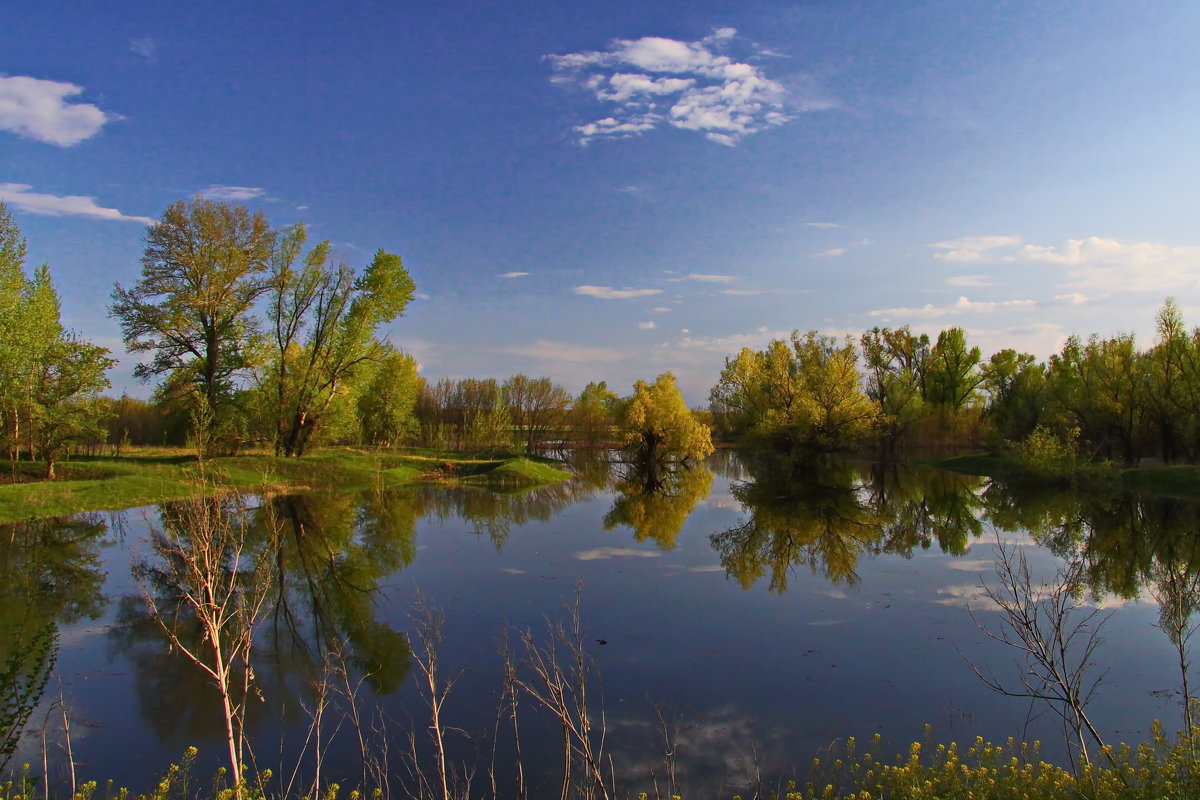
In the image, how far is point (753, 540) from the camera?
16.8 m

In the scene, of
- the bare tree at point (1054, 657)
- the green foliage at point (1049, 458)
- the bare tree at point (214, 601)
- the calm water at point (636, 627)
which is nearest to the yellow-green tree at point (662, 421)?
the green foliage at point (1049, 458)

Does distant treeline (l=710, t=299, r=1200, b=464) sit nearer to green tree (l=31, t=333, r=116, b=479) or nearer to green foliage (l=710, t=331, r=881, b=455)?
green foliage (l=710, t=331, r=881, b=455)

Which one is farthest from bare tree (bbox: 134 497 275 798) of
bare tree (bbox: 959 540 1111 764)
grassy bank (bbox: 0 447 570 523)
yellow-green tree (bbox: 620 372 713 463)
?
yellow-green tree (bbox: 620 372 713 463)

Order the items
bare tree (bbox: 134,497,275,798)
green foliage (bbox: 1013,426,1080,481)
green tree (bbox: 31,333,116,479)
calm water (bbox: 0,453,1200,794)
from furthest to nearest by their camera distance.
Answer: green foliage (bbox: 1013,426,1080,481), green tree (bbox: 31,333,116,479), calm water (bbox: 0,453,1200,794), bare tree (bbox: 134,497,275,798)

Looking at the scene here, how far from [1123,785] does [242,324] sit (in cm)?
3164

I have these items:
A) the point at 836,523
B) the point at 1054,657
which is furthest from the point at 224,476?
the point at 1054,657

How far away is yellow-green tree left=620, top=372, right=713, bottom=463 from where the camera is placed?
130 ft

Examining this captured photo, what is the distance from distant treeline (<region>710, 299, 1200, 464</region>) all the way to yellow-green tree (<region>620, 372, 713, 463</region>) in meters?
2.63

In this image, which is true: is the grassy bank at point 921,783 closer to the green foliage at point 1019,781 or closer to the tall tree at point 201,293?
the green foliage at point 1019,781

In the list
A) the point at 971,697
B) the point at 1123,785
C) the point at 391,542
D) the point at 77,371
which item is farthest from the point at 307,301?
the point at 1123,785

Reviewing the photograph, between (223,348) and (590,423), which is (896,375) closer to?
(590,423)

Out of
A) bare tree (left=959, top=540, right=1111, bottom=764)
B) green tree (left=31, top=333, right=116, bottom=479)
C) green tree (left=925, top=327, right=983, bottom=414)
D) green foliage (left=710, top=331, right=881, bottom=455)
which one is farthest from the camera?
green tree (left=925, top=327, right=983, bottom=414)

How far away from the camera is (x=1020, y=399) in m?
46.6

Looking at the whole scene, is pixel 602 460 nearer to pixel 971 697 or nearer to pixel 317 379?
pixel 317 379
